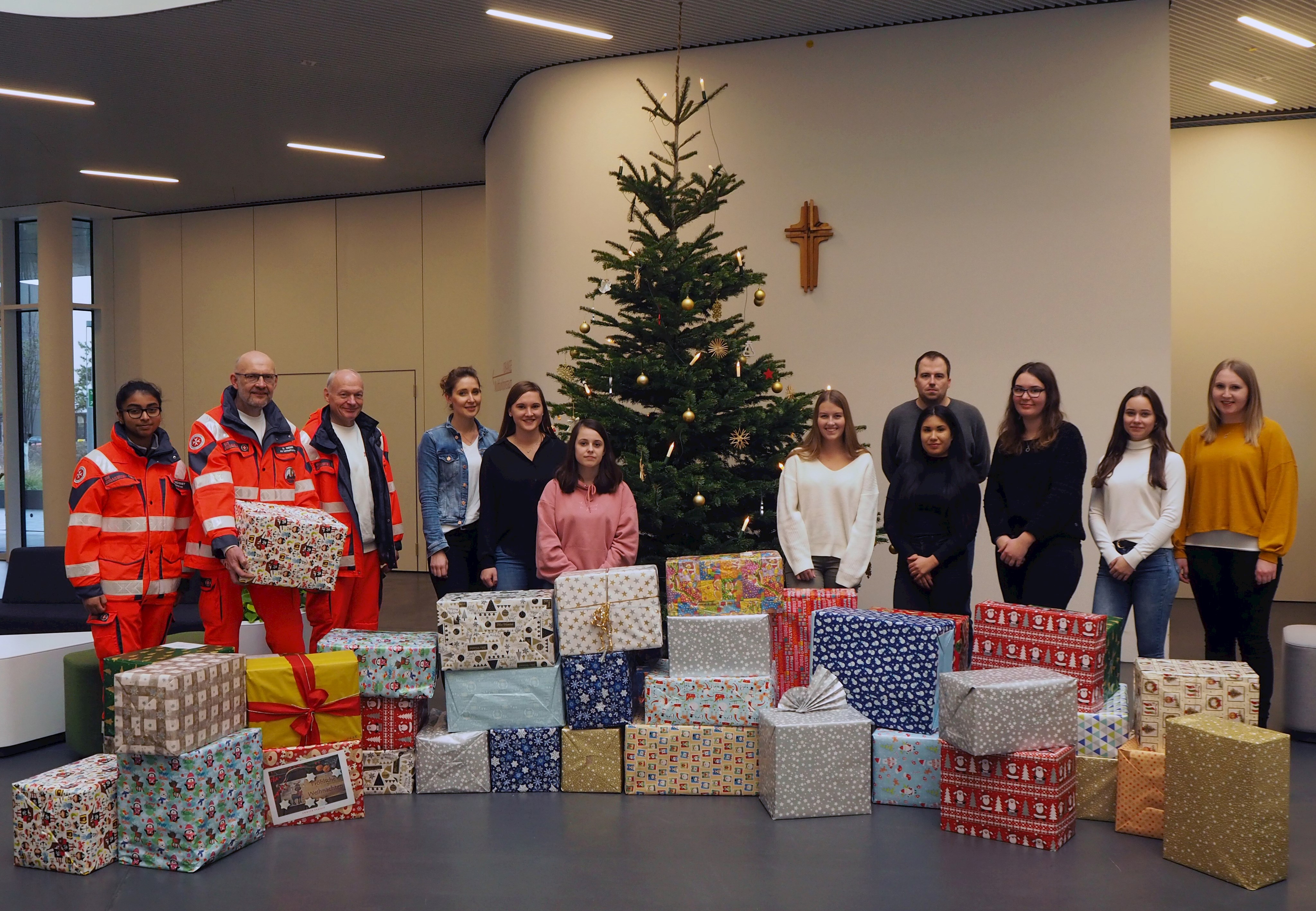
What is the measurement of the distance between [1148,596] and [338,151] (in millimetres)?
7939

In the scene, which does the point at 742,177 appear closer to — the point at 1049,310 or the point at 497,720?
the point at 1049,310

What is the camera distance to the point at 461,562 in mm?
4750

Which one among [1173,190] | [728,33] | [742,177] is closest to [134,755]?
[742,177]

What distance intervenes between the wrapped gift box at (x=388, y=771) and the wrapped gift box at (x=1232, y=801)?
2.67m

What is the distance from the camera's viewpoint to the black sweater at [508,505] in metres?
4.45

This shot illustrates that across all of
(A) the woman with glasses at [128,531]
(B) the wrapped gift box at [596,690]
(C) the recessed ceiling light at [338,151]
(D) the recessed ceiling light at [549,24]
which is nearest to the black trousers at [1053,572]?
(B) the wrapped gift box at [596,690]

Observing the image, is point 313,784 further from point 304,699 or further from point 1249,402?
point 1249,402

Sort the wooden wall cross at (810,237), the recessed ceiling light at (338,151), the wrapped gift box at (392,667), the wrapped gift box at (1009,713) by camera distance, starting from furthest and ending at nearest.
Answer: the recessed ceiling light at (338,151) → the wooden wall cross at (810,237) → the wrapped gift box at (392,667) → the wrapped gift box at (1009,713)

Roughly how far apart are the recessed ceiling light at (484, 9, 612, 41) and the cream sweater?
3690 millimetres

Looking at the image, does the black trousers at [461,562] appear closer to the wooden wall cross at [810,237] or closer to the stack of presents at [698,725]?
the stack of presents at [698,725]

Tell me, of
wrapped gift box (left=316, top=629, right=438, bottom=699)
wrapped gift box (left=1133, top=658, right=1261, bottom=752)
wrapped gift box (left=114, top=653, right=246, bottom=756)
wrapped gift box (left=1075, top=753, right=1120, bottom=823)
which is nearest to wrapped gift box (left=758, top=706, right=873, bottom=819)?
wrapped gift box (left=1075, top=753, right=1120, bottom=823)

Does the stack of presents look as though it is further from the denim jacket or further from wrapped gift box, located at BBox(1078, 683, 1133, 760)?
the denim jacket

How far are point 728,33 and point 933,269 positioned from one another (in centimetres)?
205

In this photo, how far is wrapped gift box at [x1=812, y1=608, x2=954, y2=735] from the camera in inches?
147
